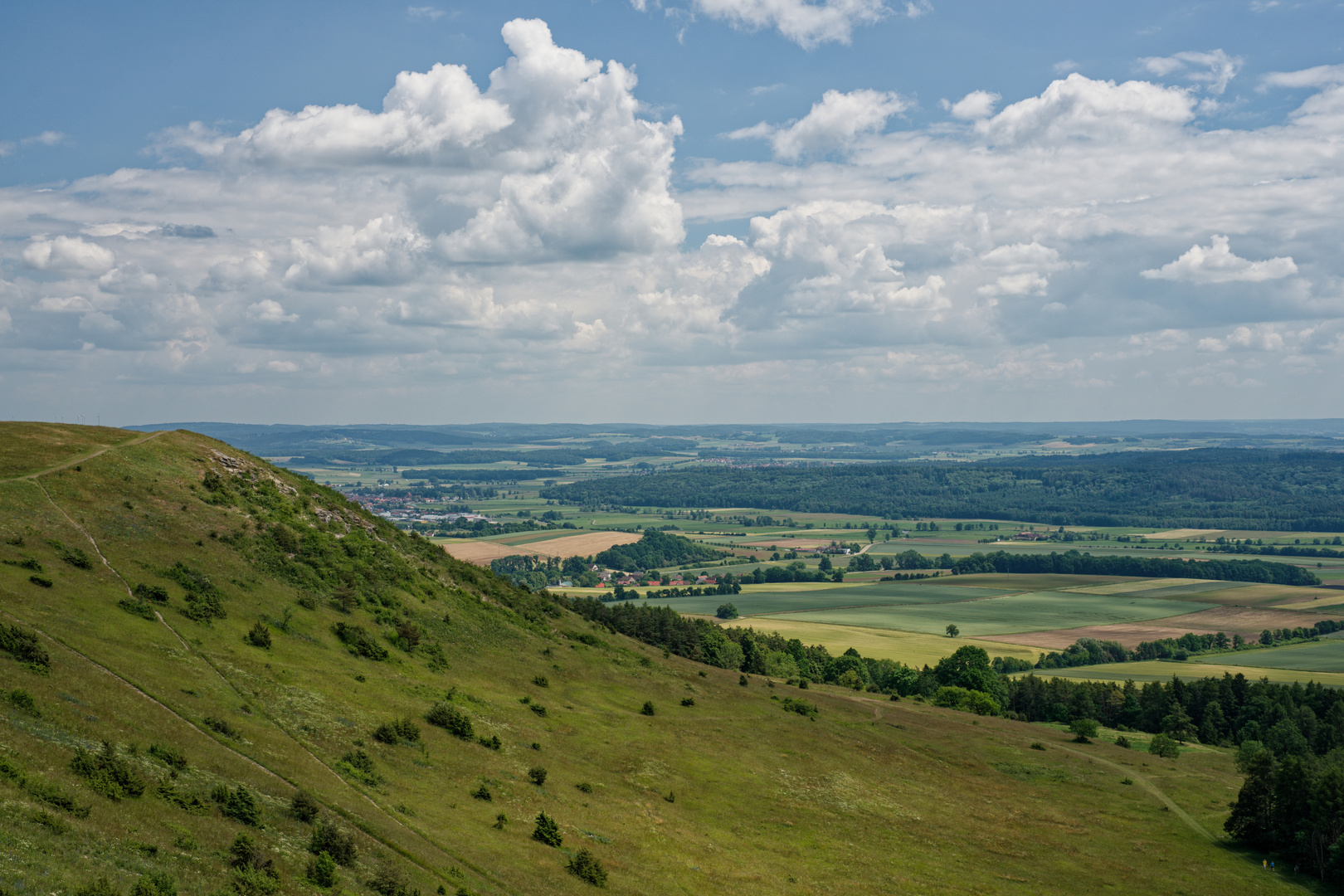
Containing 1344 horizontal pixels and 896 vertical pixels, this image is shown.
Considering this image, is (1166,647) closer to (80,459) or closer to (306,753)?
(306,753)

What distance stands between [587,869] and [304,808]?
1421 centimetres

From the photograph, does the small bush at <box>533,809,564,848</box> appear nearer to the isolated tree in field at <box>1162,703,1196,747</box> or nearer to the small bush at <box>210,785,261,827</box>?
the small bush at <box>210,785,261,827</box>

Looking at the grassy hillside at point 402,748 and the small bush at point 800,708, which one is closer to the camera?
the grassy hillside at point 402,748

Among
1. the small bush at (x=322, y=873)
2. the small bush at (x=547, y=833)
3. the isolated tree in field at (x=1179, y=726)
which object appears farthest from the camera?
the isolated tree in field at (x=1179, y=726)

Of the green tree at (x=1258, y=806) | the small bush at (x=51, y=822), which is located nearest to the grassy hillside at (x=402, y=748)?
the small bush at (x=51, y=822)

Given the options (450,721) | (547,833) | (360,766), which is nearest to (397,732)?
(450,721)

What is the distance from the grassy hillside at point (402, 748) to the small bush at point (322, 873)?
0.47 m

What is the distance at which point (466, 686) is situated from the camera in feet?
221

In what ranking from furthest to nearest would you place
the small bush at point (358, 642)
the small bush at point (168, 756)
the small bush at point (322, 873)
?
the small bush at point (358, 642) → the small bush at point (168, 756) → the small bush at point (322, 873)

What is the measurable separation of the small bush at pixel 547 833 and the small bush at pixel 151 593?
2953cm

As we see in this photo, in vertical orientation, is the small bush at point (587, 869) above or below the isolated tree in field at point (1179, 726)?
above

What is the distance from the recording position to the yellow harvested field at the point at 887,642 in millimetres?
162500

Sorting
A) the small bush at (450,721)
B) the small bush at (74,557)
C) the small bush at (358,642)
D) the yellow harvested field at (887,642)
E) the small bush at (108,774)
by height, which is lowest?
the yellow harvested field at (887,642)

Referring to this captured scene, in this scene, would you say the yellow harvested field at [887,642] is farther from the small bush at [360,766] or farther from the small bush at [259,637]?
the small bush at [360,766]
